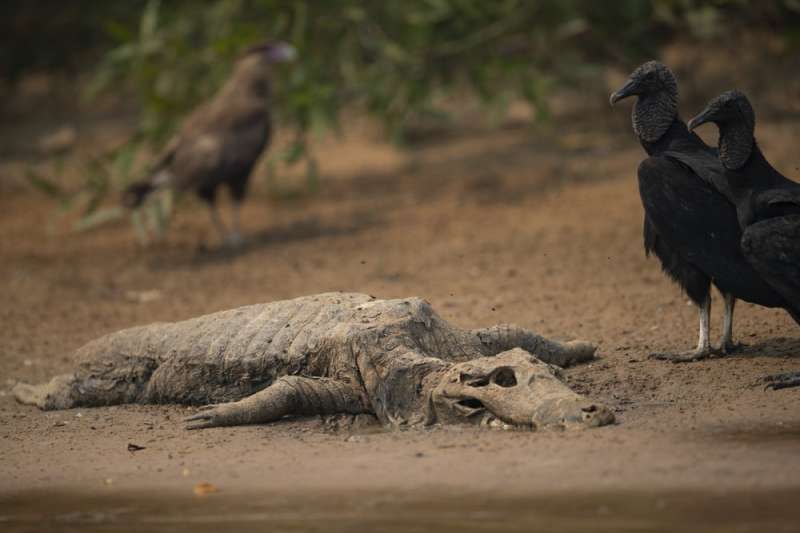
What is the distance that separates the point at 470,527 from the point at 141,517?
1269 mm

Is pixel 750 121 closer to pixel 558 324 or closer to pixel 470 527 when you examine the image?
pixel 558 324

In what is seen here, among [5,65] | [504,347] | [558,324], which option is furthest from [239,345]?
[5,65]

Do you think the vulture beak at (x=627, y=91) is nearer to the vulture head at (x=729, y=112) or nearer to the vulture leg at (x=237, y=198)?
the vulture head at (x=729, y=112)

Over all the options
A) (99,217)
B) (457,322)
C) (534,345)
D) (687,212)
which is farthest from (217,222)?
(687,212)

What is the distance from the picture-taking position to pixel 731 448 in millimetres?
4816

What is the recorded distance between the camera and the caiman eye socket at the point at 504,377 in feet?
17.7

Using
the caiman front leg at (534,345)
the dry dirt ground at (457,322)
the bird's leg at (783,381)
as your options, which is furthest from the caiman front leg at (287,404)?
the bird's leg at (783,381)

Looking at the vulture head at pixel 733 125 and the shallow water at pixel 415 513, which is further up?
the vulture head at pixel 733 125

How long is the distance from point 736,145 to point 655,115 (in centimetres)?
62

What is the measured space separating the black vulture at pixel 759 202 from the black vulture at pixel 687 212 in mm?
126

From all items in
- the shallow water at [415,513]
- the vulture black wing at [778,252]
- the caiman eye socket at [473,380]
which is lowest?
the shallow water at [415,513]

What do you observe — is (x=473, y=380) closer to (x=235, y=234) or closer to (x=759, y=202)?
(x=759, y=202)

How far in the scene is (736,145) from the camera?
5906mm

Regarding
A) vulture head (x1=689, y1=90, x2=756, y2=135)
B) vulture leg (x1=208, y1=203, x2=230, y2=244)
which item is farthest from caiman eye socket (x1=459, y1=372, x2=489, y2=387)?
vulture leg (x1=208, y1=203, x2=230, y2=244)
